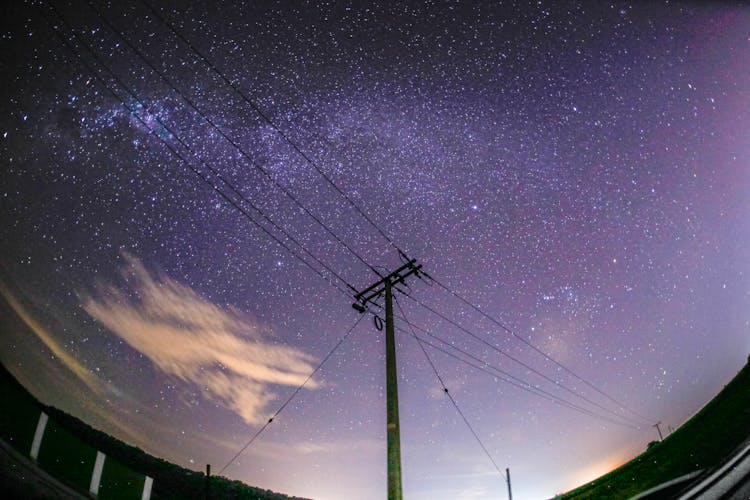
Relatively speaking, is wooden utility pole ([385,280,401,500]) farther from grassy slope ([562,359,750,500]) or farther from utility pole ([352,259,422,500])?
grassy slope ([562,359,750,500])

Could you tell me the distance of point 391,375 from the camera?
10.2 meters

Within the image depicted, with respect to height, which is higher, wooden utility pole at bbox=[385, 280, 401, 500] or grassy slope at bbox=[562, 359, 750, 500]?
wooden utility pole at bbox=[385, 280, 401, 500]

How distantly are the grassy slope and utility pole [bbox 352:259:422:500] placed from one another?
495 cm

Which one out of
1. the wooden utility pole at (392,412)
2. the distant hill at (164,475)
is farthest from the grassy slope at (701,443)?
the distant hill at (164,475)

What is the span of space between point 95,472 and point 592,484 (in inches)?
727

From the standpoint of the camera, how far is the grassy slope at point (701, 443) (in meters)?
3.43

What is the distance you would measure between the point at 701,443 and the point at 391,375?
715cm

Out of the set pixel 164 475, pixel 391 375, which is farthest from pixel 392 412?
pixel 164 475

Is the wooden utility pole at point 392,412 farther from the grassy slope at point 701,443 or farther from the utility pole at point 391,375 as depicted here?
the grassy slope at point 701,443

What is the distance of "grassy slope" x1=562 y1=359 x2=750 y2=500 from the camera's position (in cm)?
343

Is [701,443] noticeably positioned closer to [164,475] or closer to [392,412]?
[392,412]

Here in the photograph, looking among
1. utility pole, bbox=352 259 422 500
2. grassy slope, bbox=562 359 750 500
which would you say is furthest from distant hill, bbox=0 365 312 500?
grassy slope, bbox=562 359 750 500

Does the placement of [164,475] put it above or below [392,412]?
above

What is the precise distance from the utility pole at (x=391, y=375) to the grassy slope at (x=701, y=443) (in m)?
4.95
